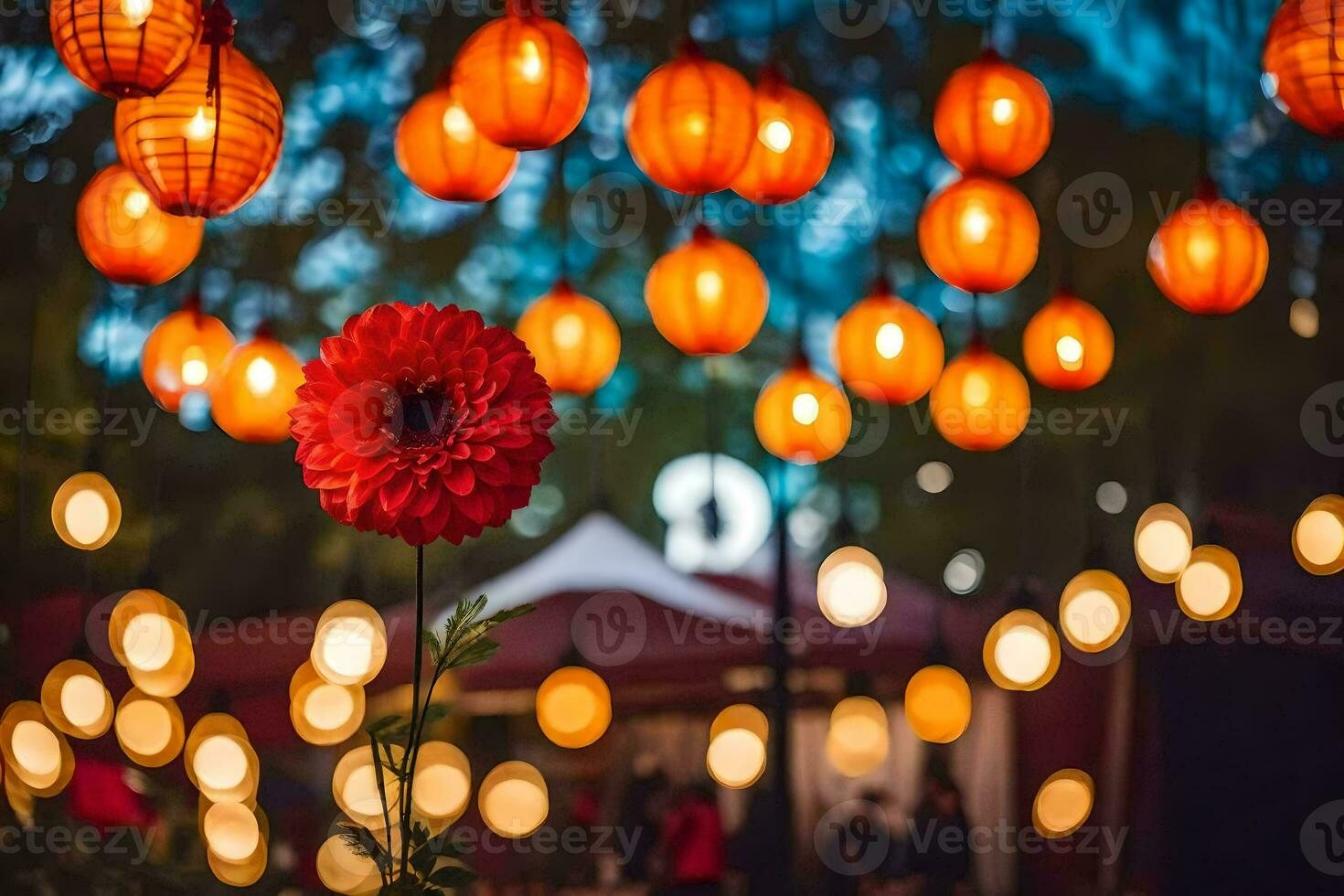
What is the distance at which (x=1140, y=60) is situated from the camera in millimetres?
4320

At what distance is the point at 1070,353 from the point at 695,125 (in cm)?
118

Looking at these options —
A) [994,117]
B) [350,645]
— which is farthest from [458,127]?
[350,645]

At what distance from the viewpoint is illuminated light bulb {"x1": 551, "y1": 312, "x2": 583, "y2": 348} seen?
2.72m

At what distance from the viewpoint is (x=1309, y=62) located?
1.91 metres

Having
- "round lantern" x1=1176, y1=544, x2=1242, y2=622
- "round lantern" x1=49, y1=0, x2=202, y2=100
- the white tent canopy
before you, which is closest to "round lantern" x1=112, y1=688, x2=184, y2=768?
the white tent canopy

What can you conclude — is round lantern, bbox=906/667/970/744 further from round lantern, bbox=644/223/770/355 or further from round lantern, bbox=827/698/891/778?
round lantern, bbox=644/223/770/355

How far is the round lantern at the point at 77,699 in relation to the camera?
156 inches

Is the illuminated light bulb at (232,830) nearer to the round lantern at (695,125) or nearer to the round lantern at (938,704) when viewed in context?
the round lantern at (938,704)

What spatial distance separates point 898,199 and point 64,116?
106 inches

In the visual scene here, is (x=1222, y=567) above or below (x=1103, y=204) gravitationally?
below

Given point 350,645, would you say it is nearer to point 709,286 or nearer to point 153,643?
point 153,643

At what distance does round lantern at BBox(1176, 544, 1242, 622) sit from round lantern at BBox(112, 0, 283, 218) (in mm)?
2681

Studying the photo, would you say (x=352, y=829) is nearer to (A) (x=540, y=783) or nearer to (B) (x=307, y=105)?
(A) (x=540, y=783)

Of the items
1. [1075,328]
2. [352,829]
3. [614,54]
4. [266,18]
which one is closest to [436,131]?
[1075,328]
